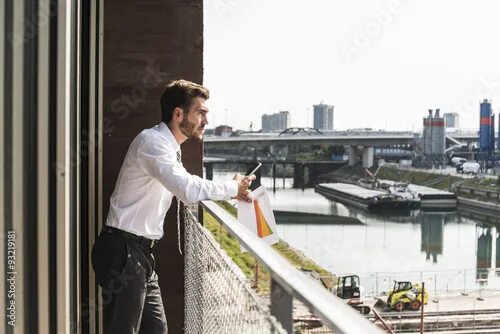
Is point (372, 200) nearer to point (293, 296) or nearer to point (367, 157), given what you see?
point (367, 157)

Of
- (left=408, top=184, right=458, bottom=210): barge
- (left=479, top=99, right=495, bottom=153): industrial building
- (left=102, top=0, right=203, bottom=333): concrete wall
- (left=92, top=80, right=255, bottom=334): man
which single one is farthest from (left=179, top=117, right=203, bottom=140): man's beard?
(left=479, top=99, right=495, bottom=153): industrial building

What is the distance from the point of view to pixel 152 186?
1.76 m

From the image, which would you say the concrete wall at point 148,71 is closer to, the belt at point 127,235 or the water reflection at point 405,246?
the belt at point 127,235

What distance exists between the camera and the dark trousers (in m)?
1.73

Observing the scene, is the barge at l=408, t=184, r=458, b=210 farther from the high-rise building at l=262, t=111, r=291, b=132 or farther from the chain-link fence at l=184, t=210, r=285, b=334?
the chain-link fence at l=184, t=210, r=285, b=334

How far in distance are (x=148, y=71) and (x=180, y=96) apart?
0.90 metres

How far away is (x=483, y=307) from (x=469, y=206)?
2186 cm

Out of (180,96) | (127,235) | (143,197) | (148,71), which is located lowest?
(127,235)

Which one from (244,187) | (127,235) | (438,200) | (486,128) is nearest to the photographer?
(127,235)

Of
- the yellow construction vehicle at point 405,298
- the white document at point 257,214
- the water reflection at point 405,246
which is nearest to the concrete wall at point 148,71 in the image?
the white document at point 257,214

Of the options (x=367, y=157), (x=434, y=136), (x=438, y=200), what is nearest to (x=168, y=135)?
(x=438, y=200)

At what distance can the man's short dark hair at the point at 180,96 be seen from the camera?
5.96 feet

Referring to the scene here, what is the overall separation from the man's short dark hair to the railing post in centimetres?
92

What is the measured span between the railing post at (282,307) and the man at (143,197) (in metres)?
0.69
